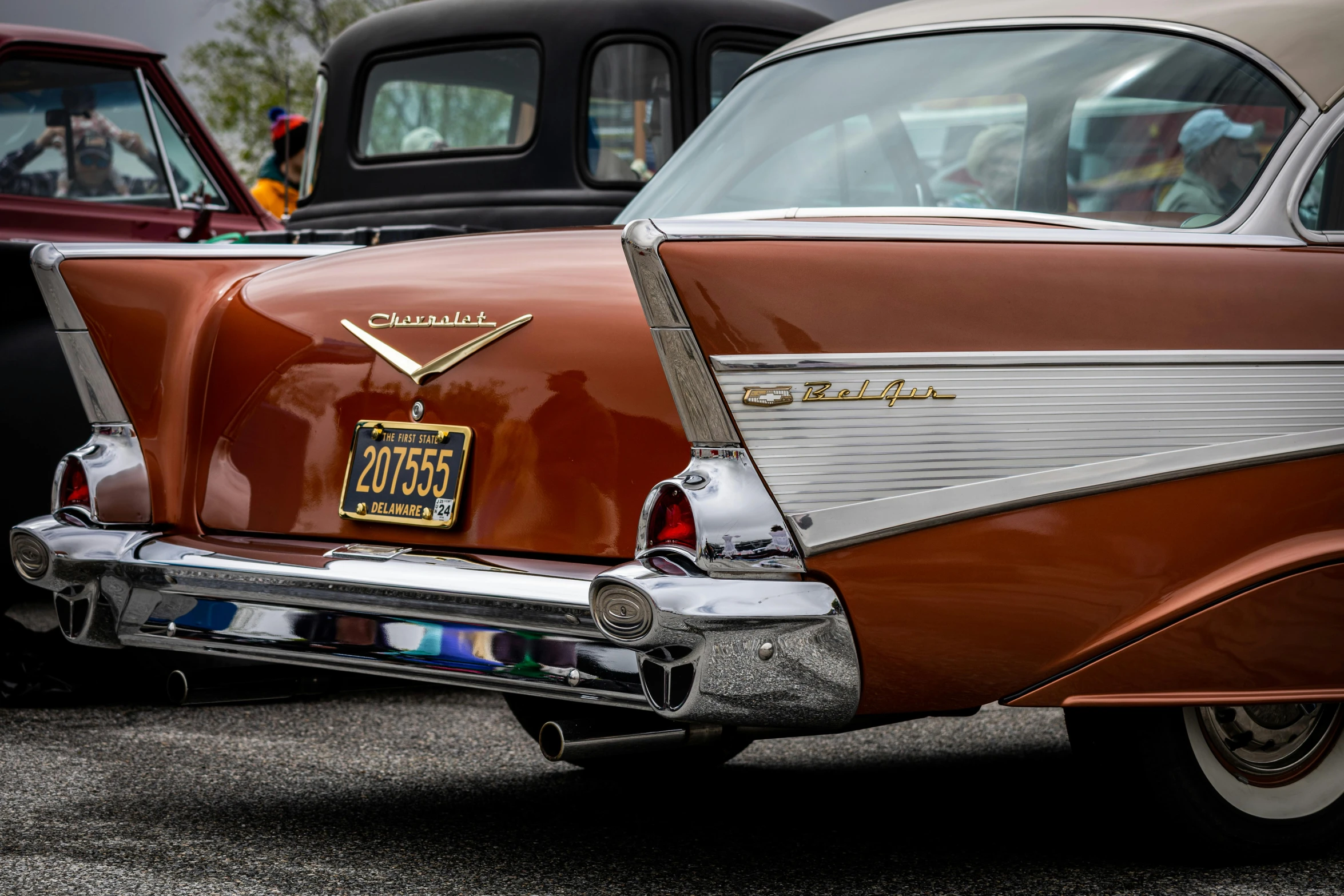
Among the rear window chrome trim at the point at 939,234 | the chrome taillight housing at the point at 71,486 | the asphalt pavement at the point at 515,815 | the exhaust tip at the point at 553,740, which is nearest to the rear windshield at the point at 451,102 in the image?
the asphalt pavement at the point at 515,815

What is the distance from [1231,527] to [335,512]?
168cm

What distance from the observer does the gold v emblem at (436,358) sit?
2.94m

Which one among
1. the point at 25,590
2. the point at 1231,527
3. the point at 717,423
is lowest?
the point at 25,590

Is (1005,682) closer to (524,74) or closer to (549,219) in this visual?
(549,219)

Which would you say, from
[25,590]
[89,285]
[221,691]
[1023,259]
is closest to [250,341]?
[89,285]

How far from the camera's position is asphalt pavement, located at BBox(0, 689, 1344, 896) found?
9.96ft

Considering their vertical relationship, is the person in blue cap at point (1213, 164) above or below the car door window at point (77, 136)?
above

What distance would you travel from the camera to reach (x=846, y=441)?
2568 millimetres

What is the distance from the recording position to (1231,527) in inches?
112

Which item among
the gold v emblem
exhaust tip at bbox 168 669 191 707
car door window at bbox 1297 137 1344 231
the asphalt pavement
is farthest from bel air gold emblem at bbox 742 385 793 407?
exhaust tip at bbox 168 669 191 707

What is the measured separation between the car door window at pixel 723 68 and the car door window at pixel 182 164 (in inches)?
85.8

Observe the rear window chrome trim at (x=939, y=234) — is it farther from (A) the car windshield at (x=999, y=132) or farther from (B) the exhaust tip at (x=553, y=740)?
(B) the exhaust tip at (x=553, y=740)

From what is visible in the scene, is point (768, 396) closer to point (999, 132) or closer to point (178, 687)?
point (999, 132)

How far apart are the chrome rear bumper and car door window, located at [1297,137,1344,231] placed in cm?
135
